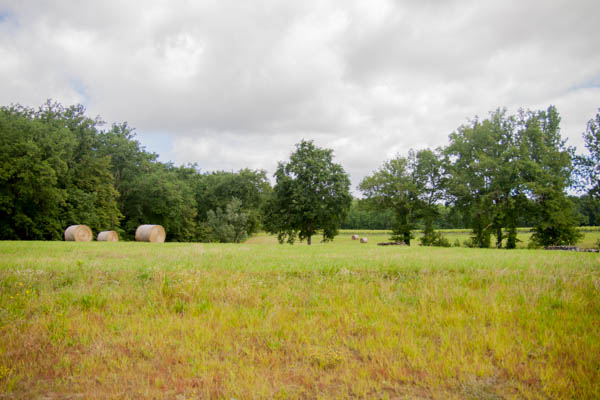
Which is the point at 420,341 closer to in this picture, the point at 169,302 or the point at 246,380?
the point at 246,380

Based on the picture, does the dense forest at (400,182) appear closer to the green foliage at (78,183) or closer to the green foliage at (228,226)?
the green foliage at (78,183)

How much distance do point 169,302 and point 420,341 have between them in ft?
19.0

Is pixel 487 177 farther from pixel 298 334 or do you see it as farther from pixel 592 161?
pixel 298 334

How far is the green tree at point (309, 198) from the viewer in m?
40.1

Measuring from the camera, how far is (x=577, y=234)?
119ft

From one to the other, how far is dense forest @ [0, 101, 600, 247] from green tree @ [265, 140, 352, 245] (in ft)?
9.38

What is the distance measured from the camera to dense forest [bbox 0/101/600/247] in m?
35.3

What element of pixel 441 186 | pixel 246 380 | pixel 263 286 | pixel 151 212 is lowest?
pixel 246 380

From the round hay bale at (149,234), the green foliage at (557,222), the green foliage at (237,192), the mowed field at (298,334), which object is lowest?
the mowed field at (298,334)

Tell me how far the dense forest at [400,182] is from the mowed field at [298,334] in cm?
3222

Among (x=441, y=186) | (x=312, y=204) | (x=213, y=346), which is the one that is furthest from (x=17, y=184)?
(x=441, y=186)

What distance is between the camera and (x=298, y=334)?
6125 millimetres

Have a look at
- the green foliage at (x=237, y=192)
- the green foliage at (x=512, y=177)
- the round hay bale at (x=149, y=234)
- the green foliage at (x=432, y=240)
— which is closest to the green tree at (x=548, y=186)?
the green foliage at (x=512, y=177)

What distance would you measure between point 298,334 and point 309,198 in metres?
33.5
